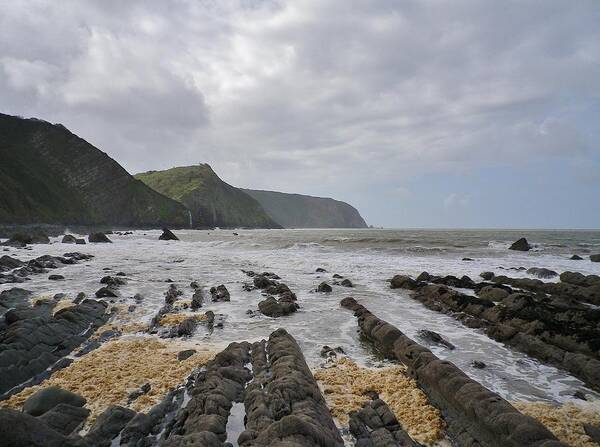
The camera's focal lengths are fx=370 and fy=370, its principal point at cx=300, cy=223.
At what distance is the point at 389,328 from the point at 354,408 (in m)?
4.80

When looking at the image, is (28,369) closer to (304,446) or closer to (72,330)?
(72,330)

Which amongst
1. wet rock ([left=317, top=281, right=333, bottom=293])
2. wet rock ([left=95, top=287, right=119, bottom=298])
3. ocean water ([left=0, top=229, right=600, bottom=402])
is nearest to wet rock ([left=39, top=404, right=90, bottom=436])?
ocean water ([left=0, top=229, right=600, bottom=402])

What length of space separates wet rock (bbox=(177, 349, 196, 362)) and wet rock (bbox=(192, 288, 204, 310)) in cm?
565

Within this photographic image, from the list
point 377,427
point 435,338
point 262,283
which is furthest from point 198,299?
point 377,427

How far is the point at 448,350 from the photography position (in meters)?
11.6

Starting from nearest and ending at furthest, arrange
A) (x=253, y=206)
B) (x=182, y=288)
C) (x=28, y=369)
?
(x=28, y=369), (x=182, y=288), (x=253, y=206)

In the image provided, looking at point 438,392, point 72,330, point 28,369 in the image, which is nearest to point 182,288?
point 72,330

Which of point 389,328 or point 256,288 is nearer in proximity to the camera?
point 389,328

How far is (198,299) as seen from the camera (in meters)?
17.5

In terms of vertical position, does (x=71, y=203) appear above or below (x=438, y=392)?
above

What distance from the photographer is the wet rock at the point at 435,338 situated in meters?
12.0

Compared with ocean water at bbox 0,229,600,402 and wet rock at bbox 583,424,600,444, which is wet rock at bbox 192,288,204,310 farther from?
wet rock at bbox 583,424,600,444

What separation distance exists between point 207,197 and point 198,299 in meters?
149

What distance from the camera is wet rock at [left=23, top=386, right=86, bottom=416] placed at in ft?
23.5
